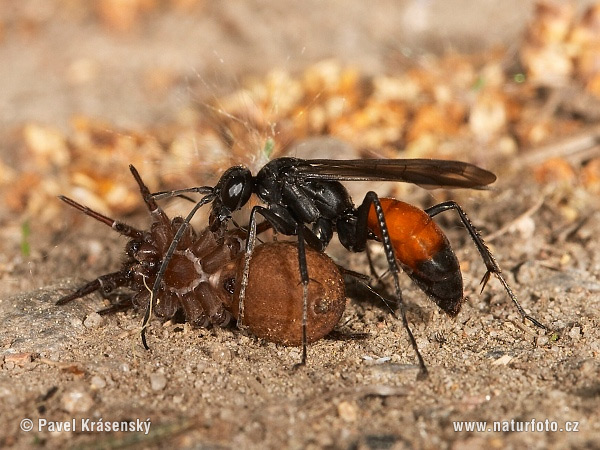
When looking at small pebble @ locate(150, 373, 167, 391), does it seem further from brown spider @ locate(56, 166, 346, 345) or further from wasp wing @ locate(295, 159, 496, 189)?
wasp wing @ locate(295, 159, 496, 189)

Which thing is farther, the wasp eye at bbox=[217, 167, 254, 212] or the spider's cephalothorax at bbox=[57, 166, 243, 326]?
the wasp eye at bbox=[217, 167, 254, 212]

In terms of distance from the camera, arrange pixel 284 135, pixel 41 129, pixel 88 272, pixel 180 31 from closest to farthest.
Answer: pixel 88 272, pixel 284 135, pixel 41 129, pixel 180 31

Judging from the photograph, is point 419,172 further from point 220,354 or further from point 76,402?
point 76,402

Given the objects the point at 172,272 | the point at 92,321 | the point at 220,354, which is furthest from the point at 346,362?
the point at 92,321

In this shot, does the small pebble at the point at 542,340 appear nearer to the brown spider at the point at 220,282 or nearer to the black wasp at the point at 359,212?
the black wasp at the point at 359,212

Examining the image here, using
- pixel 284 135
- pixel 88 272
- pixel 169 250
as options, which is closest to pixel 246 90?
pixel 284 135

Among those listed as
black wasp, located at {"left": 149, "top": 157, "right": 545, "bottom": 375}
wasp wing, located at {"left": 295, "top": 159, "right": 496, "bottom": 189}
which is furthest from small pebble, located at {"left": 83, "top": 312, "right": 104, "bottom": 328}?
wasp wing, located at {"left": 295, "top": 159, "right": 496, "bottom": 189}

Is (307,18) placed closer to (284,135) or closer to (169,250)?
(284,135)
